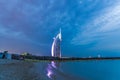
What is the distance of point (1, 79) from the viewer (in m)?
21.8

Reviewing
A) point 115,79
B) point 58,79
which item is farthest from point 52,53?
point 58,79

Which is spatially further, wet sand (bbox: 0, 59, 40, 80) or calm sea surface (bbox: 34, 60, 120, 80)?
calm sea surface (bbox: 34, 60, 120, 80)

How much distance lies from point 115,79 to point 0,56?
74.3m

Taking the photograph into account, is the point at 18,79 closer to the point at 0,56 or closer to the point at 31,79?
the point at 31,79

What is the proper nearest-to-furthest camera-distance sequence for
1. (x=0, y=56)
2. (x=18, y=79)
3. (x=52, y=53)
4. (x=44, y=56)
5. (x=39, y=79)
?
(x=18, y=79) → (x=39, y=79) → (x=0, y=56) → (x=44, y=56) → (x=52, y=53)

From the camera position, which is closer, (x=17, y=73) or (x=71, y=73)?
(x=17, y=73)

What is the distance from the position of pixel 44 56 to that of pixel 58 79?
145953mm

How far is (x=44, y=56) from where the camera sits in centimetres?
17588

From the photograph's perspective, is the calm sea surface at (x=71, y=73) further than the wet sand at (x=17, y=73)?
Yes

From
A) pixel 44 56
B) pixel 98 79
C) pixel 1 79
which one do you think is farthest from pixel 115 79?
pixel 44 56

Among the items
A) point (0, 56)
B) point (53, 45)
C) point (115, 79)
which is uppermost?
point (53, 45)

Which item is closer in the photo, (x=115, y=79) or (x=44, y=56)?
(x=115, y=79)

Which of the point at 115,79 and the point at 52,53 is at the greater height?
the point at 52,53

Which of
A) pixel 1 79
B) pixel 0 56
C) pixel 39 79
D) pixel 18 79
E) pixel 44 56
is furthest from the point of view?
pixel 44 56
